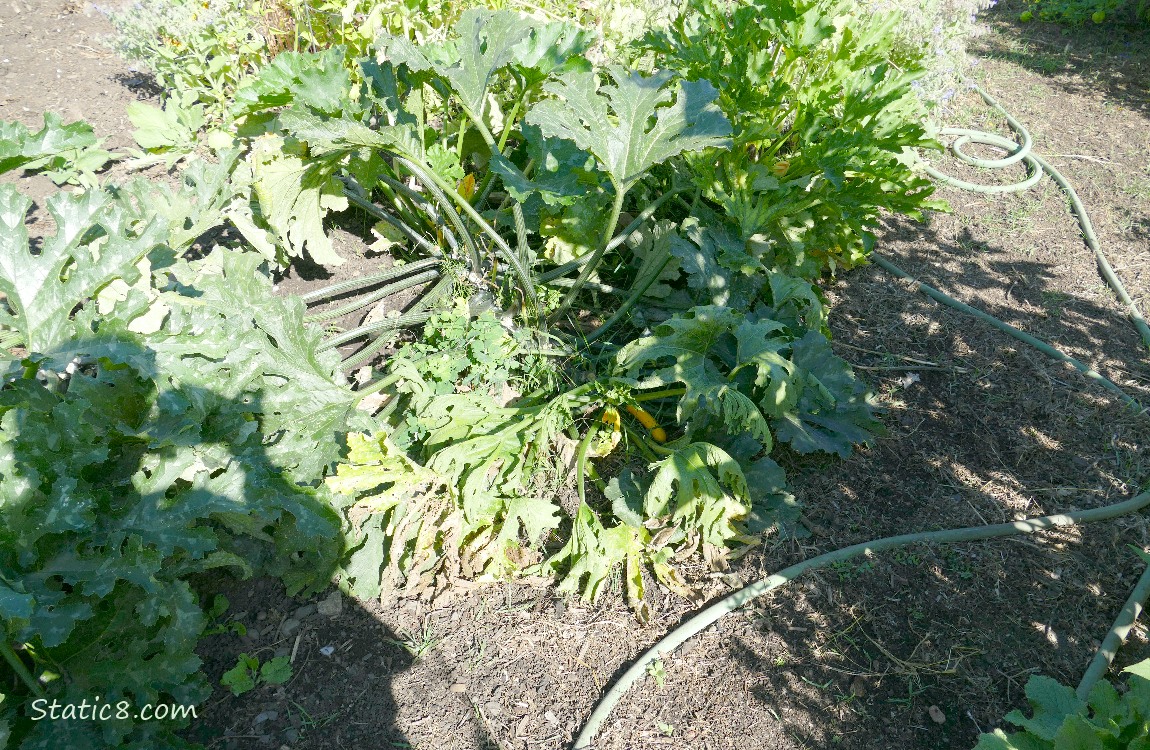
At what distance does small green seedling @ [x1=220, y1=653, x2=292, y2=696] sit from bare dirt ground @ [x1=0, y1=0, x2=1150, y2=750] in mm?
32

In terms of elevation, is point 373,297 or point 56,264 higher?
point 56,264

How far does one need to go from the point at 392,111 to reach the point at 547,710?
2284mm

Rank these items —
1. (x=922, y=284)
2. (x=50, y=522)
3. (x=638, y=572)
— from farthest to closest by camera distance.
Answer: (x=922, y=284) → (x=638, y=572) → (x=50, y=522)

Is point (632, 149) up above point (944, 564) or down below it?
above

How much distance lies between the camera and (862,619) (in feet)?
7.63

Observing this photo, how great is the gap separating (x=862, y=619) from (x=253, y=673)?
1894mm

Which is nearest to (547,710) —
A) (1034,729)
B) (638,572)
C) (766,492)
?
(638,572)

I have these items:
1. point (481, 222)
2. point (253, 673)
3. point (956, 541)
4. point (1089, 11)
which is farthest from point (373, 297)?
point (1089, 11)

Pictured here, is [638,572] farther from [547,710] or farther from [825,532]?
[825,532]

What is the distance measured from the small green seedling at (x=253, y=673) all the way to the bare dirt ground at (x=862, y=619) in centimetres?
3

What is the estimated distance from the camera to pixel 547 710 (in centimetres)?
216

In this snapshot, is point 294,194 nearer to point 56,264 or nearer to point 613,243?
point 56,264

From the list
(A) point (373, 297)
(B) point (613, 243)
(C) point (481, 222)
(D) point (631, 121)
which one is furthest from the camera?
(A) point (373, 297)

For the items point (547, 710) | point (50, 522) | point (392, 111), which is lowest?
point (547, 710)
